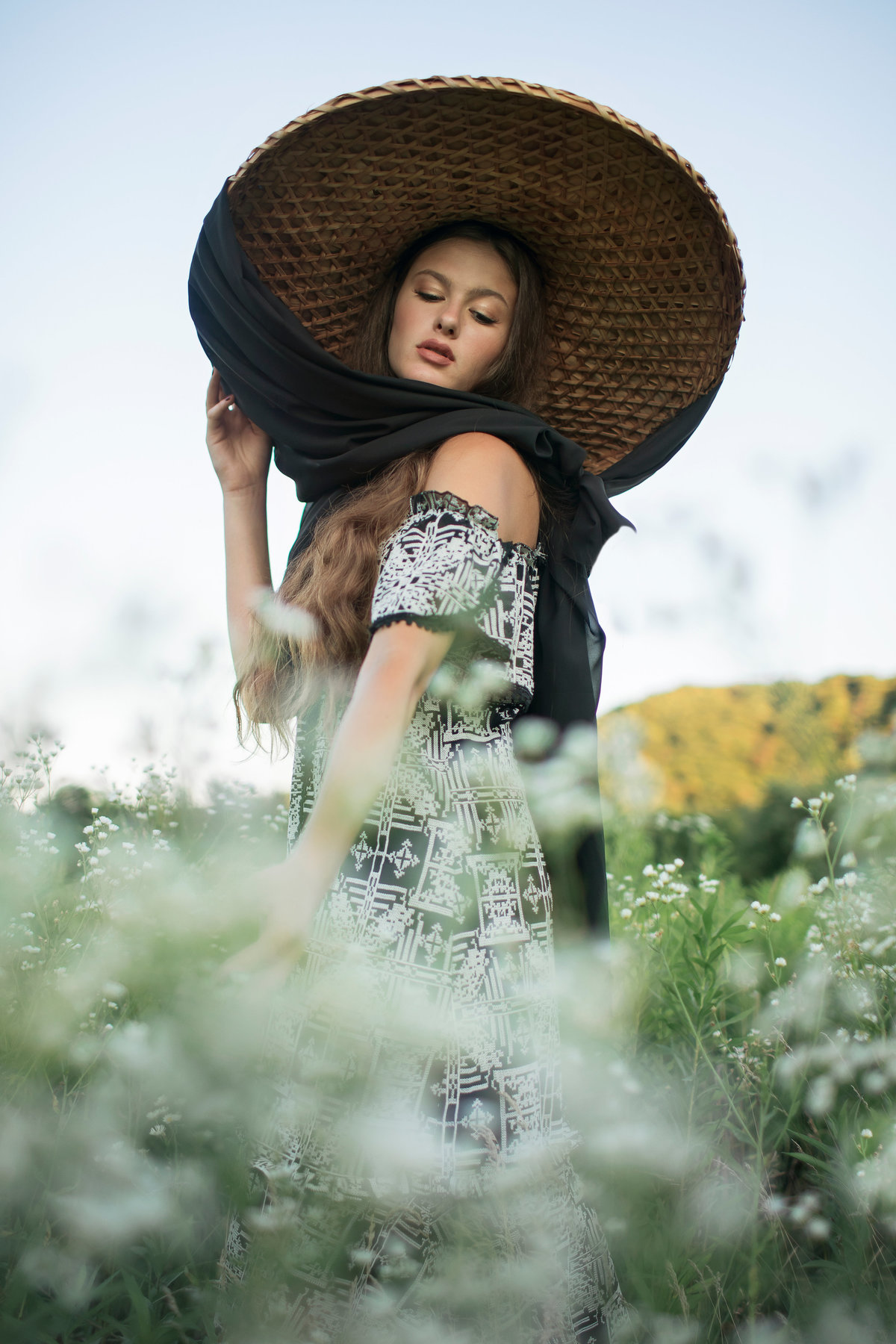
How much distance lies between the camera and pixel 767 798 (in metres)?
3.75

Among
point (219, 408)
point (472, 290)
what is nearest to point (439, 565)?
point (472, 290)

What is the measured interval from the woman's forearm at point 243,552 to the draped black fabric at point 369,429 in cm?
15

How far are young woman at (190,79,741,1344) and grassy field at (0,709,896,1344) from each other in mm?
71

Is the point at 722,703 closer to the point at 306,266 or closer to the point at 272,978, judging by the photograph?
the point at 306,266

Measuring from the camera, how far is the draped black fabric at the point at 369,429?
4.52ft

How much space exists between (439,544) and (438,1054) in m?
0.67

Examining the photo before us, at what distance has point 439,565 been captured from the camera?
1.10m

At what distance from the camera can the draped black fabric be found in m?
1.38

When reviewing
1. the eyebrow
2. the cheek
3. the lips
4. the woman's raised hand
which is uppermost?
the eyebrow

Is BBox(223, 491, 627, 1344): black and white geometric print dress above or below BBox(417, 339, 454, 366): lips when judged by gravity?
below

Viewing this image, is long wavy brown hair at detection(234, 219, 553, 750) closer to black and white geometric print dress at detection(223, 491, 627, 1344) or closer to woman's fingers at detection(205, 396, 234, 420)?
black and white geometric print dress at detection(223, 491, 627, 1344)

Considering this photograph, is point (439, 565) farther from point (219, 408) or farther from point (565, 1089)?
point (565, 1089)

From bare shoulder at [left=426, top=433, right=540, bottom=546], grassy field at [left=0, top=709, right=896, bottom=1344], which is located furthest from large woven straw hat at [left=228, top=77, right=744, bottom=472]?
grassy field at [left=0, top=709, right=896, bottom=1344]

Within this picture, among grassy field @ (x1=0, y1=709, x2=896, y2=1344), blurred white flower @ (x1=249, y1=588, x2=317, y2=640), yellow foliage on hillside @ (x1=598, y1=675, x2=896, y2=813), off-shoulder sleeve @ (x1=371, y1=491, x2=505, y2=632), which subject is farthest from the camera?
yellow foliage on hillside @ (x1=598, y1=675, x2=896, y2=813)
